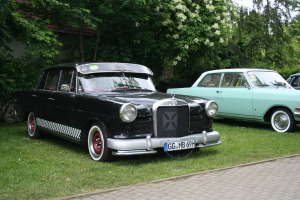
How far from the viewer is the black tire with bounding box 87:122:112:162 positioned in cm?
628

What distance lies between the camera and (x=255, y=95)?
1038 centimetres

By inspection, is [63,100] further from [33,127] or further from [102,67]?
[33,127]

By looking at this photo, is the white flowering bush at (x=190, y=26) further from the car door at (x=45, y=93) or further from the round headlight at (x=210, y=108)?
the round headlight at (x=210, y=108)

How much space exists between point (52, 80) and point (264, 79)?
5.98 metres

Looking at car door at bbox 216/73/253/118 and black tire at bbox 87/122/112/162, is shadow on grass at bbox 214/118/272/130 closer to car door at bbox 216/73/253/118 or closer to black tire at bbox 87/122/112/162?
car door at bbox 216/73/253/118

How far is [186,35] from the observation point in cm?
1377

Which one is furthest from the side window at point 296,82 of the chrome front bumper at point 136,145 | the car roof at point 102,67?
the chrome front bumper at point 136,145

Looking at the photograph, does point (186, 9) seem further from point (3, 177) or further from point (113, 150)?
point (3, 177)

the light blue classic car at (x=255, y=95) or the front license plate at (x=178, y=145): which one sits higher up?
the light blue classic car at (x=255, y=95)

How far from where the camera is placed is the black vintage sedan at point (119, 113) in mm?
6084

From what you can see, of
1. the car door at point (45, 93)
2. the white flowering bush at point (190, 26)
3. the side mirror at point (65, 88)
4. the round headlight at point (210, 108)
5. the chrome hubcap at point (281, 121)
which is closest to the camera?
the round headlight at point (210, 108)

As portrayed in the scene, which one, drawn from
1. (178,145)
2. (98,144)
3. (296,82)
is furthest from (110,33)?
(178,145)

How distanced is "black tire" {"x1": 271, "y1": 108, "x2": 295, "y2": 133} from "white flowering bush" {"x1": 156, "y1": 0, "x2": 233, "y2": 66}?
461 cm

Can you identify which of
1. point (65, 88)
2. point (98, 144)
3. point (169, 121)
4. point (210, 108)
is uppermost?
point (65, 88)
